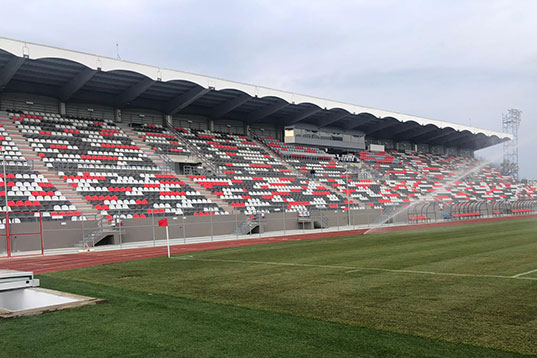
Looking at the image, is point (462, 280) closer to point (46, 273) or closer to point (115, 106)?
point (46, 273)

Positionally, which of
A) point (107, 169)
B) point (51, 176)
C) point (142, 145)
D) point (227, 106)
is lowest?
point (51, 176)

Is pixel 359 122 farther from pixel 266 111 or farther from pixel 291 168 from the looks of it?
pixel 266 111

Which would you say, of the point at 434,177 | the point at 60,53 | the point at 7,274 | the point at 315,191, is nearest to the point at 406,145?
the point at 434,177

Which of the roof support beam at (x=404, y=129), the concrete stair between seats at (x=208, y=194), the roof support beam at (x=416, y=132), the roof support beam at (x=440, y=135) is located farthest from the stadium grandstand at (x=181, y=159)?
the roof support beam at (x=440, y=135)

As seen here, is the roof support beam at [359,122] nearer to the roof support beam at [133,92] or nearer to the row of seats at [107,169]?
the row of seats at [107,169]

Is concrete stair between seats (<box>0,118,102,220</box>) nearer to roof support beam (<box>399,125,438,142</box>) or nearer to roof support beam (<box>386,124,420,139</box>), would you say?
roof support beam (<box>386,124,420,139</box>)

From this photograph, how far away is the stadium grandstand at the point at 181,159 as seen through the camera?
96.7ft

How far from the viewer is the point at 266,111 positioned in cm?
4944

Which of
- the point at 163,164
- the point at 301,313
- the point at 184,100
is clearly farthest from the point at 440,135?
the point at 301,313

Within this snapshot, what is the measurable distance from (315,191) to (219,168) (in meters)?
9.23

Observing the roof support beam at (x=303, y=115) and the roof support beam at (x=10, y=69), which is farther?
the roof support beam at (x=303, y=115)

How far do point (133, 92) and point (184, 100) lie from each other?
4.59m

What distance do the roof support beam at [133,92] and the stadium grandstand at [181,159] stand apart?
14 cm

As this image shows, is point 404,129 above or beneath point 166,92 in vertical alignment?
beneath
